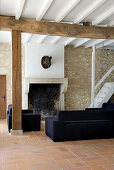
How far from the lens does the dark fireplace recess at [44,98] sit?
958 cm

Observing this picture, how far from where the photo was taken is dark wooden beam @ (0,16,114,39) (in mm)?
5914

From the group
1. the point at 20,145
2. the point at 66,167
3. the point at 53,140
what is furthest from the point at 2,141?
the point at 66,167

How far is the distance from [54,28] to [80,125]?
2962 millimetres

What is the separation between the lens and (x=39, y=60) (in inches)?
360

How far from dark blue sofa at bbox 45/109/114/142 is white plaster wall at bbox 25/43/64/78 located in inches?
152

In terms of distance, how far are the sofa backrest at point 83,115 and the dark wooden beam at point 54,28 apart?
97.3 inches

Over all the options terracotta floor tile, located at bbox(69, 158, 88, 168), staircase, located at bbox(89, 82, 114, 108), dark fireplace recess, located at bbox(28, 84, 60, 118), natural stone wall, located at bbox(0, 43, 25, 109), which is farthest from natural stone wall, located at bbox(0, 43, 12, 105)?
terracotta floor tile, located at bbox(69, 158, 88, 168)

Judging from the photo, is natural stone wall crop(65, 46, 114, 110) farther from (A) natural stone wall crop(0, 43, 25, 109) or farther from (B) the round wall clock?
(A) natural stone wall crop(0, 43, 25, 109)

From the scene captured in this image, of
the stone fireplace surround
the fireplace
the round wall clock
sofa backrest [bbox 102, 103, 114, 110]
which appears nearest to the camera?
sofa backrest [bbox 102, 103, 114, 110]

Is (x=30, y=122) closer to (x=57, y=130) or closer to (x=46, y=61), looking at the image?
(x=57, y=130)

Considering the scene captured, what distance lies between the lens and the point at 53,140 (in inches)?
203

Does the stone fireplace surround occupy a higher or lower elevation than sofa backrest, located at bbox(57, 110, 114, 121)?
higher

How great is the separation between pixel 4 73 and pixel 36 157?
19.5 feet

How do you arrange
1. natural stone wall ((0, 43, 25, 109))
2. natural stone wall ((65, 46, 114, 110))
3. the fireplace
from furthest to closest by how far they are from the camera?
natural stone wall ((65, 46, 114, 110))
the fireplace
natural stone wall ((0, 43, 25, 109))
